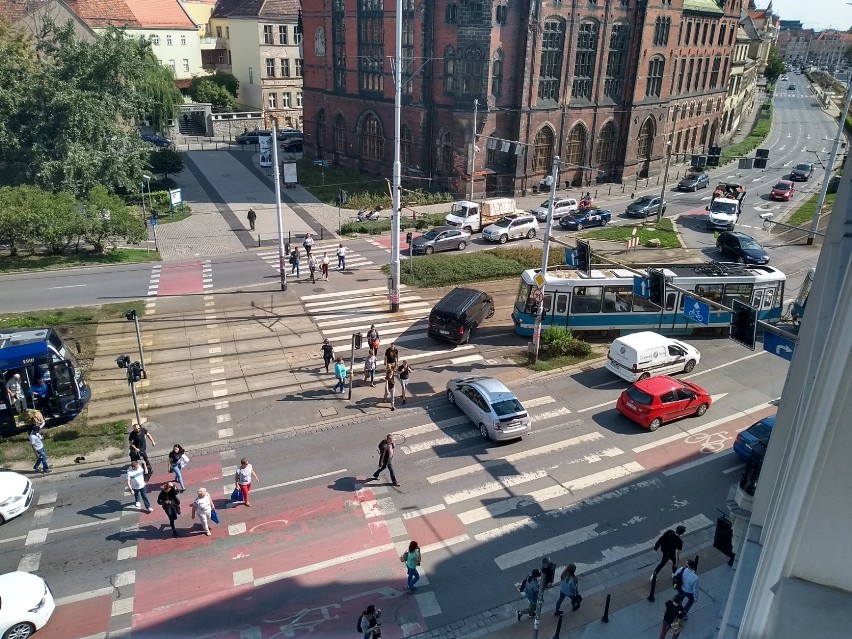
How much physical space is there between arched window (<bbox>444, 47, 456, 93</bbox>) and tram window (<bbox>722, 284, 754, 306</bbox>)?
2842cm

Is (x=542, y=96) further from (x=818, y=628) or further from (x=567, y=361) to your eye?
(x=818, y=628)

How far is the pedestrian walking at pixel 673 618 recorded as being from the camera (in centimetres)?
1183

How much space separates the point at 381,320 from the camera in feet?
91.0

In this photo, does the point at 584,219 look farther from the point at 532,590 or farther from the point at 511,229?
the point at 532,590

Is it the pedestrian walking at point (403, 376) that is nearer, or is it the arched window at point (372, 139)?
the pedestrian walking at point (403, 376)

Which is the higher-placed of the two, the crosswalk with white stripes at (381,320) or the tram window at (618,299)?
the tram window at (618,299)

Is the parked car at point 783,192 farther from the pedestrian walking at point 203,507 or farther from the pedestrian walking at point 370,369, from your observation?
the pedestrian walking at point 203,507

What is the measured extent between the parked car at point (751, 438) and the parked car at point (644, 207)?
30.3 metres

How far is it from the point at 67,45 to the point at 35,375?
31.2 metres

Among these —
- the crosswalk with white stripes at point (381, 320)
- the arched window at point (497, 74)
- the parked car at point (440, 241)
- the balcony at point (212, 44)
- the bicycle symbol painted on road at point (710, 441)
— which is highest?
the balcony at point (212, 44)

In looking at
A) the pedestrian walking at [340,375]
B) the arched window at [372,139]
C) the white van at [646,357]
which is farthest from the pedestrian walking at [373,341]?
the arched window at [372,139]

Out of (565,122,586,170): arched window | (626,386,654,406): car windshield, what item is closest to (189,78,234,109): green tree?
(565,122,586,170): arched window

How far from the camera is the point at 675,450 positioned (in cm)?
1889

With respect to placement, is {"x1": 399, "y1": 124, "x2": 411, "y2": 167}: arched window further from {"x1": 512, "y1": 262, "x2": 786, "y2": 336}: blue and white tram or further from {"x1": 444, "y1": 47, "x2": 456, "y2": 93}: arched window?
{"x1": 512, "y1": 262, "x2": 786, "y2": 336}: blue and white tram
